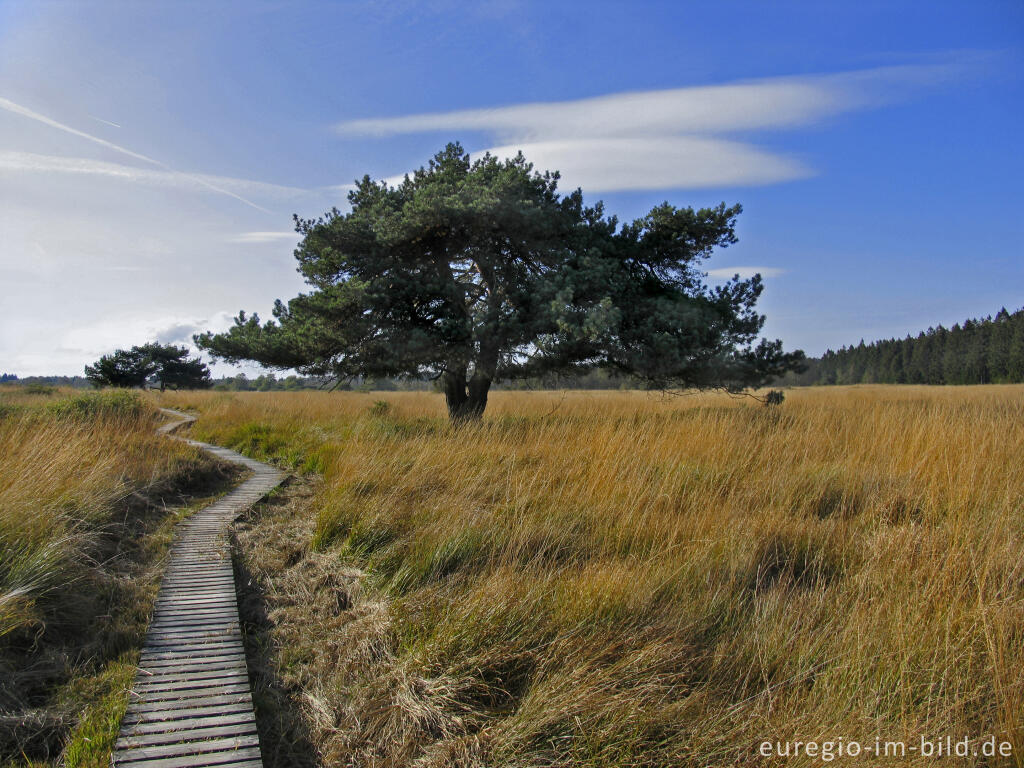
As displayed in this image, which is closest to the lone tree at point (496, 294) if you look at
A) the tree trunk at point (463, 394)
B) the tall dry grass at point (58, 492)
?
the tree trunk at point (463, 394)

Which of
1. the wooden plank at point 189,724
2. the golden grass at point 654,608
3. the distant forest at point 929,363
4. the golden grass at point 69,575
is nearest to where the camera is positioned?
the golden grass at point 654,608

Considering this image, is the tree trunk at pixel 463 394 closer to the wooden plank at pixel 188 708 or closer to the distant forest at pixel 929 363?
the wooden plank at pixel 188 708

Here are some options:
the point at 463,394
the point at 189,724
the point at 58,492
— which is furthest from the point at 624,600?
the point at 463,394

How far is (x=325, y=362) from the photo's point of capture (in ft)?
38.0

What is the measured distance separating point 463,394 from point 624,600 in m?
9.85

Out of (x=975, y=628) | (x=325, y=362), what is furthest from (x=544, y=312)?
(x=975, y=628)

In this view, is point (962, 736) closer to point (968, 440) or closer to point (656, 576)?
point (656, 576)

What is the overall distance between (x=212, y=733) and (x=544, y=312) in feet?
26.0

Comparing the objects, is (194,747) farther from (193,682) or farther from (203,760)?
(193,682)

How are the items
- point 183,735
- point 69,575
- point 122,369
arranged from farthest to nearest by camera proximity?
point 122,369 → point 69,575 → point 183,735

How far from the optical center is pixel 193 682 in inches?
118

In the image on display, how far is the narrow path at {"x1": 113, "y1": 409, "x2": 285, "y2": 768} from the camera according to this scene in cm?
249

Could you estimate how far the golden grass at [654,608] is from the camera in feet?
7.75

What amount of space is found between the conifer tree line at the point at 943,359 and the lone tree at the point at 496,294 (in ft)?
173
